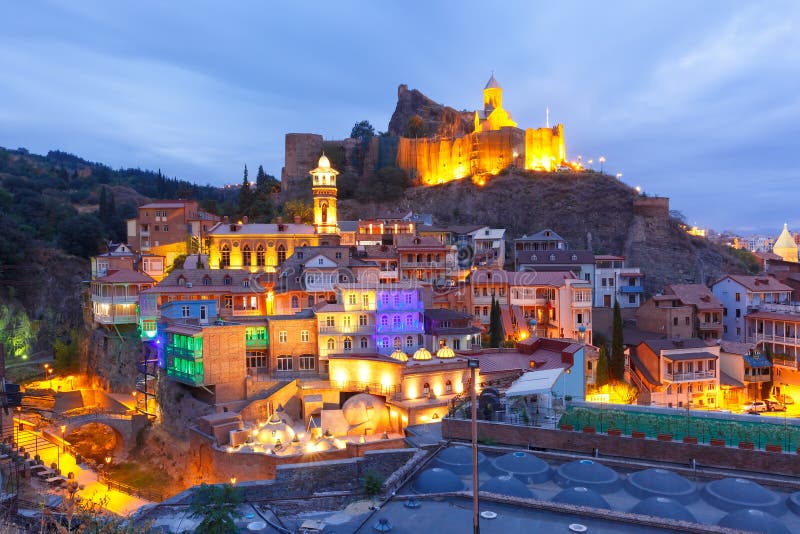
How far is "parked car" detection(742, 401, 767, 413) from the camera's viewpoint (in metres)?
38.7

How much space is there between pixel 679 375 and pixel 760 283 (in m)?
15.1

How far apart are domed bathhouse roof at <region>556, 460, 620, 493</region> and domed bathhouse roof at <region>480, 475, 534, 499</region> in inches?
60.1

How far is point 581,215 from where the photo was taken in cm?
6975

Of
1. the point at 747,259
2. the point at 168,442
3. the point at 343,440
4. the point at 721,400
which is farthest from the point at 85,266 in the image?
the point at 747,259

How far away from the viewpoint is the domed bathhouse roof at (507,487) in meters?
16.2

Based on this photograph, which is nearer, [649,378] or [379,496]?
[379,496]

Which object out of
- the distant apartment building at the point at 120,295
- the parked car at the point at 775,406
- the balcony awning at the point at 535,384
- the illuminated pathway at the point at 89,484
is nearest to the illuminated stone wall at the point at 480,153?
the parked car at the point at 775,406

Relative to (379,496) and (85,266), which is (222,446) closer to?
(379,496)

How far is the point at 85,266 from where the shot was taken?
201ft

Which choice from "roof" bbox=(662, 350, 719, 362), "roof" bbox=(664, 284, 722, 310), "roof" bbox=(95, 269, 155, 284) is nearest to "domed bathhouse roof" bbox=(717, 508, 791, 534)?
"roof" bbox=(662, 350, 719, 362)

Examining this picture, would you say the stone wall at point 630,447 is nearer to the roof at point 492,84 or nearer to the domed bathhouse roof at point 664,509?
the domed bathhouse roof at point 664,509

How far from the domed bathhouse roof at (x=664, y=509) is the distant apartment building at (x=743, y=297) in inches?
1458

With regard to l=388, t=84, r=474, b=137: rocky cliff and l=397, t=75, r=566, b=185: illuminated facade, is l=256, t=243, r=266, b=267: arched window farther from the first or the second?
l=388, t=84, r=474, b=137: rocky cliff

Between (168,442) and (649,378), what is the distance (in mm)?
31565
